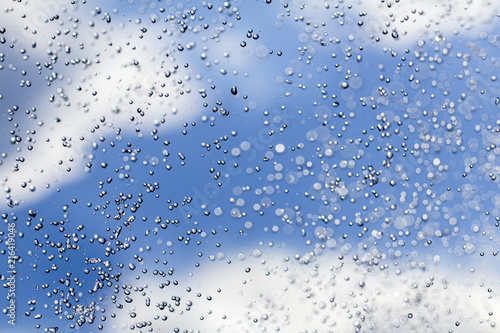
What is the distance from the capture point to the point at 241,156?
0.68 metres

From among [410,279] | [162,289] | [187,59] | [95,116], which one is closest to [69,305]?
[162,289]

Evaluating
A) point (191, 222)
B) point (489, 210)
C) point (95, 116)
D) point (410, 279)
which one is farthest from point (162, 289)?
point (489, 210)

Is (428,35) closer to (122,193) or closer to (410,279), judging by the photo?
(410,279)

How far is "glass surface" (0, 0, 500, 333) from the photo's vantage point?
669mm

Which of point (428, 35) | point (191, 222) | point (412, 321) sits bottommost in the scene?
point (412, 321)

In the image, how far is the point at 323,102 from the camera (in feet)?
2.23

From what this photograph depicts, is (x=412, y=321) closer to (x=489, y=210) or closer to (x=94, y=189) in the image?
(x=489, y=210)

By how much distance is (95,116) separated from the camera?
676 millimetres

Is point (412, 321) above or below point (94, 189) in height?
below

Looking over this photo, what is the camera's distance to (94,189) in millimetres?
677

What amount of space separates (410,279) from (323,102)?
12.8 inches

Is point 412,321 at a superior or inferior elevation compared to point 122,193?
inferior

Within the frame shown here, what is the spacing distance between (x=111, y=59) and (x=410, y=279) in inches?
24.2

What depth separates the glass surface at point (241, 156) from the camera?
0.67m
